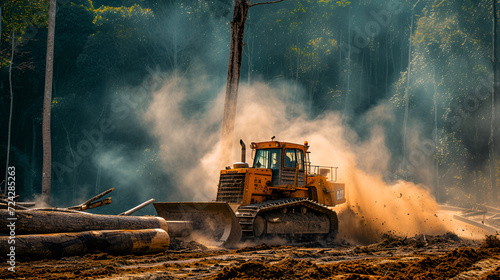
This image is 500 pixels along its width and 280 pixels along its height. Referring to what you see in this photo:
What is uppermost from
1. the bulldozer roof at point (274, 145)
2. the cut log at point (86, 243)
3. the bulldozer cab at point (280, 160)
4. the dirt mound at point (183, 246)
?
the bulldozer roof at point (274, 145)

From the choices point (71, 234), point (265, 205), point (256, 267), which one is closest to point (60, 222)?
point (71, 234)

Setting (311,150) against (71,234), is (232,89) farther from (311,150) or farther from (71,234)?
(71,234)

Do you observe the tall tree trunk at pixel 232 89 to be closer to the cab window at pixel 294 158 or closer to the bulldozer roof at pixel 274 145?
the bulldozer roof at pixel 274 145

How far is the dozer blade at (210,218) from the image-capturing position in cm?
1326

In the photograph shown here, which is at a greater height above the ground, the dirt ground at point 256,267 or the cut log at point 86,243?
the cut log at point 86,243

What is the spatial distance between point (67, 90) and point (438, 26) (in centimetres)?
3181

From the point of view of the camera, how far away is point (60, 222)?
9789 mm

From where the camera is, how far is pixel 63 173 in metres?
39.9

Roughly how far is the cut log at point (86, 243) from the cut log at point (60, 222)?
0.28 meters

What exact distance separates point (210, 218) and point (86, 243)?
477cm

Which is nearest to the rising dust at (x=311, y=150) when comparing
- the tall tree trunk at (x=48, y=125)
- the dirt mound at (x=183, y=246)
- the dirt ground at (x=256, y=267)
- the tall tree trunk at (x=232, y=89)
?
the tall tree trunk at (x=232, y=89)

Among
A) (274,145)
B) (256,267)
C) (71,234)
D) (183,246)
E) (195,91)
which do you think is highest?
(195,91)

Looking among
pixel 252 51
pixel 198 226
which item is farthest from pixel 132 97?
pixel 198 226

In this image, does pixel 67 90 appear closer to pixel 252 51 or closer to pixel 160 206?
pixel 252 51
